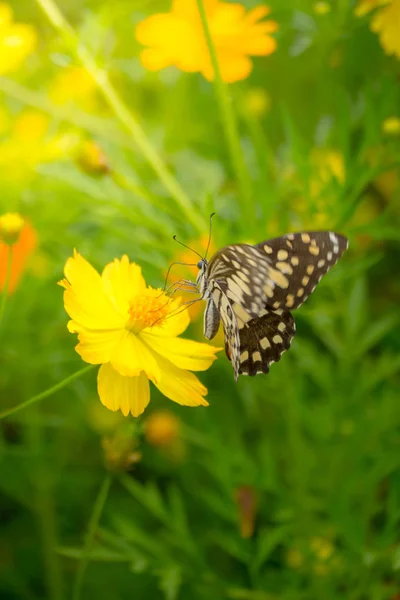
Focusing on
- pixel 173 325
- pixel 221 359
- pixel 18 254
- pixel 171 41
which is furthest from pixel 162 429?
pixel 171 41

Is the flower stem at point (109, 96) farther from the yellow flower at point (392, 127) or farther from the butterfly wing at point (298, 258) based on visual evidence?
the yellow flower at point (392, 127)

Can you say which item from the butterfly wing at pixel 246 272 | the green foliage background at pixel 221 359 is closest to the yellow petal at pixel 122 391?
the butterfly wing at pixel 246 272

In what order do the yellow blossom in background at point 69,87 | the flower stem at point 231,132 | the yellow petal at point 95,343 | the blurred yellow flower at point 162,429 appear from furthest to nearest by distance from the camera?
1. the yellow blossom in background at point 69,87
2. the blurred yellow flower at point 162,429
3. the flower stem at point 231,132
4. the yellow petal at point 95,343

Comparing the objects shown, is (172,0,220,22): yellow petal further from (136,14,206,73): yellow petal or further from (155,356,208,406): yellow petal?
(155,356,208,406): yellow petal

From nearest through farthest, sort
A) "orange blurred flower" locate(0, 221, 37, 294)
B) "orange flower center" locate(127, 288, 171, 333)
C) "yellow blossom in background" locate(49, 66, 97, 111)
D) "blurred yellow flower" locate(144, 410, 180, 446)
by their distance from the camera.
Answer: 1. "orange flower center" locate(127, 288, 171, 333)
2. "orange blurred flower" locate(0, 221, 37, 294)
3. "blurred yellow flower" locate(144, 410, 180, 446)
4. "yellow blossom in background" locate(49, 66, 97, 111)

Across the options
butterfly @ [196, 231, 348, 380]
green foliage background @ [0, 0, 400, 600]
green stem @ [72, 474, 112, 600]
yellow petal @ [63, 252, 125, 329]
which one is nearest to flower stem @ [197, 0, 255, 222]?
green foliage background @ [0, 0, 400, 600]

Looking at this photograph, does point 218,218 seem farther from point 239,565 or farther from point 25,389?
point 239,565

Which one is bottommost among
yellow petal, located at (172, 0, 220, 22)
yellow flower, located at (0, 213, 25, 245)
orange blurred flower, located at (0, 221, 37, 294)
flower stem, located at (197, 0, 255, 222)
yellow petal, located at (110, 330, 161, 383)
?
yellow petal, located at (110, 330, 161, 383)

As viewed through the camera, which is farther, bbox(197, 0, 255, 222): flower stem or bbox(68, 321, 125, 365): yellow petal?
bbox(197, 0, 255, 222): flower stem

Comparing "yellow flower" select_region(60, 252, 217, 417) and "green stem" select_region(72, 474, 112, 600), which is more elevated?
"yellow flower" select_region(60, 252, 217, 417)
